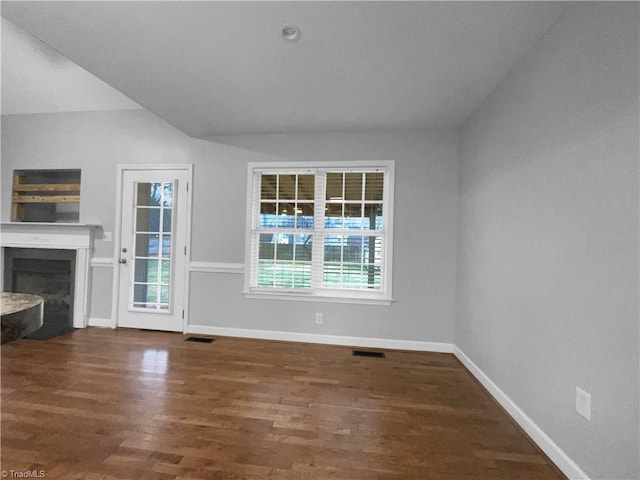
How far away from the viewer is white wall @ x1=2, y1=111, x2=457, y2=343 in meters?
3.36

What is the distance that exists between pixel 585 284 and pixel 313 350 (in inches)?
97.9

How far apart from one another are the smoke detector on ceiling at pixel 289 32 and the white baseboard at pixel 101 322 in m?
3.93

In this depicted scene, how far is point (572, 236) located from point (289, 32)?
79.4 inches

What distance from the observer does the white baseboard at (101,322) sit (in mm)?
3826

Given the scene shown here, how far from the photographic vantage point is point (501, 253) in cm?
232

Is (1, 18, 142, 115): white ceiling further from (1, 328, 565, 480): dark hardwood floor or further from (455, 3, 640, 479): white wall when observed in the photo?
(455, 3, 640, 479): white wall

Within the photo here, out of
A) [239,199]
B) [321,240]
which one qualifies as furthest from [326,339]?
[239,199]

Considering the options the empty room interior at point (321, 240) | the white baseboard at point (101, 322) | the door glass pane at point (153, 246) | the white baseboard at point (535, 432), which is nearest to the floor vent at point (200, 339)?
the empty room interior at point (321, 240)

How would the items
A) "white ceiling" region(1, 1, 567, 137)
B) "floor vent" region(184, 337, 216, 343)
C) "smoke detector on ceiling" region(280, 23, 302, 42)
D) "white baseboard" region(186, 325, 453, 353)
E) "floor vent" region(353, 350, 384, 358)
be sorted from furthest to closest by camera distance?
1. "floor vent" region(184, 337, 216, 343)
2. "white baseboard" region(186, 325, 453, 353)
3. "floor vent" region(353, 350, 384, 358)
4. "smoke detector on ceiling" region(280, 23, 302, 42)
5. "white ceiling" region(1, 1, 567, 137)

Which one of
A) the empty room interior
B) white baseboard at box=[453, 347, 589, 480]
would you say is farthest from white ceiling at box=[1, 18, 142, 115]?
white baseboard at box=[453, 347, 589, 480]

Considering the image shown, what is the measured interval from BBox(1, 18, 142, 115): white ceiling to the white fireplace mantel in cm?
157

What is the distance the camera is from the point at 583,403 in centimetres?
145

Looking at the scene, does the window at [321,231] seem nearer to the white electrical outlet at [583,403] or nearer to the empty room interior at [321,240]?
the empty room interior at [321,240]

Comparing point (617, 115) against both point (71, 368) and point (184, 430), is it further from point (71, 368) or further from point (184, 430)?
point (71, 368)
